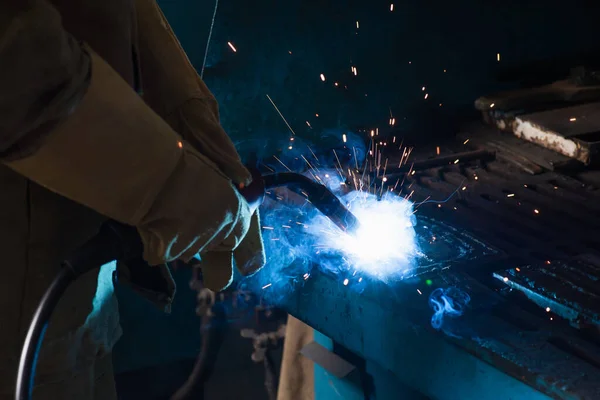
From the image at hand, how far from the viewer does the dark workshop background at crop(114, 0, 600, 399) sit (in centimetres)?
263

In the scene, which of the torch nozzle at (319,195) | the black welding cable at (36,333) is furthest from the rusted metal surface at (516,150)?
the black welding cable at (36,333)

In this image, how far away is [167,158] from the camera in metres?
1.01

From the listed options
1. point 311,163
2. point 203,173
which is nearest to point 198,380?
point 311,163

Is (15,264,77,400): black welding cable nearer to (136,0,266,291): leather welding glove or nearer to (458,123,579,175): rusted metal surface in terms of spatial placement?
(136,0,266,291): leather welding glove

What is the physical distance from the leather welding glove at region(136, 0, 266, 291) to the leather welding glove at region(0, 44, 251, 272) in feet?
0.57

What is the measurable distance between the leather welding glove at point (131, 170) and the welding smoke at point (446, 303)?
580mm

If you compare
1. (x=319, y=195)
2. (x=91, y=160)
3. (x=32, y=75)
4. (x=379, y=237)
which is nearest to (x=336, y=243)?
(x=379, y=237)

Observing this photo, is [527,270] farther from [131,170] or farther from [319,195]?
[131,170]

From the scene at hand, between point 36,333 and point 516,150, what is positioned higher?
point 36,333

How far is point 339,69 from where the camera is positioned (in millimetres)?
2820

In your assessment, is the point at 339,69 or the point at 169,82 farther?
the point at 339,69

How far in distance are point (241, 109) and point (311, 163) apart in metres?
0.40

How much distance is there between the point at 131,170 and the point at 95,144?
0.23 ft

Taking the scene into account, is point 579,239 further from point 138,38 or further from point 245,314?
point 245,314
